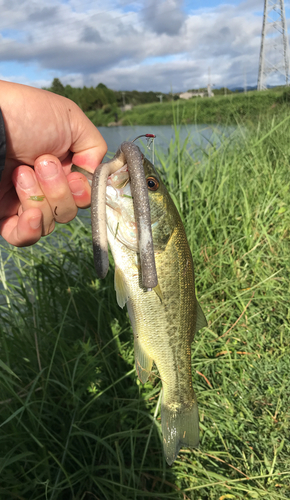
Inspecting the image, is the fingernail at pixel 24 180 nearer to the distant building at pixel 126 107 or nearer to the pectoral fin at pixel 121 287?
the pectoral fin at pixel 121 287

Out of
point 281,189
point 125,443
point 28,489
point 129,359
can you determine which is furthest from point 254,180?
point 28,489

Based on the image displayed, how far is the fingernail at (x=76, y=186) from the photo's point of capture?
1806mm

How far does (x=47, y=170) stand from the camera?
64.1 inches

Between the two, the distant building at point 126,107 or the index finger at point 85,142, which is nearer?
the index finger at point 85,142

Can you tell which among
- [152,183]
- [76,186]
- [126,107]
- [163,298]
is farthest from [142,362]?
[126,107]

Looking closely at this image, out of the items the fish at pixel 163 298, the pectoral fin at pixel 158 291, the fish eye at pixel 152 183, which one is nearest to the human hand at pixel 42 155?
the fish at pixel 163 298

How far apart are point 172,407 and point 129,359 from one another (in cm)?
86

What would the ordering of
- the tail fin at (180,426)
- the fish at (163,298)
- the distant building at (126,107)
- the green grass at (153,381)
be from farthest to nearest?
the distant building at (126,107)
the green grass at (153,381)
the tail fin at (180,426)
the fish at (163,298)

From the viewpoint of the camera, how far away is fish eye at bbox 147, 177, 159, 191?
153 cm

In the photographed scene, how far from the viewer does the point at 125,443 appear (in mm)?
2221

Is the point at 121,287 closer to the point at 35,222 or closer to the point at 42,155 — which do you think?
the point at 35,222

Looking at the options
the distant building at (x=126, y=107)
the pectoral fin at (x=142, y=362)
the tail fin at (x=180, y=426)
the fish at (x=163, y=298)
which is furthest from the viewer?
the distant building at (x=126, y=107)

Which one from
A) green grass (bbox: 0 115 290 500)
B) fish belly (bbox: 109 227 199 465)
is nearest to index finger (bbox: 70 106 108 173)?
fish belly (bbox: 109 227 199 465)

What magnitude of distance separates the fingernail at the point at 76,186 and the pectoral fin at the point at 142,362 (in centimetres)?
88
